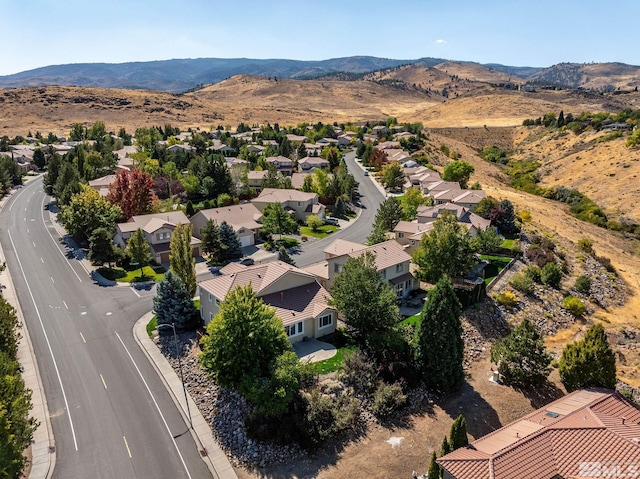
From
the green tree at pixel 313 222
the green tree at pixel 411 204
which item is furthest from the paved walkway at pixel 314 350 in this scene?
the green tree at pixel 411 204

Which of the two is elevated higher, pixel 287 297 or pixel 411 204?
pixel 411 204

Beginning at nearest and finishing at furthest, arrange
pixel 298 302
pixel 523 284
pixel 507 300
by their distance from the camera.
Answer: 1. pixel 298 302
2. pixel 507 300
3. pixel 523 284

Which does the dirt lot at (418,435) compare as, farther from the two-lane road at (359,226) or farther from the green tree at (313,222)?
the green tree at (313,222)

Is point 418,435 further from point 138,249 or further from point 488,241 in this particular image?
point 138,249

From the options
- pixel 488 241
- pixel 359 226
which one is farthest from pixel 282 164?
pixel 488 241

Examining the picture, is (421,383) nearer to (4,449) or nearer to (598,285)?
(4,449)

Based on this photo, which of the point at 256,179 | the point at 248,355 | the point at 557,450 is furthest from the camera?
the point at 256,179
